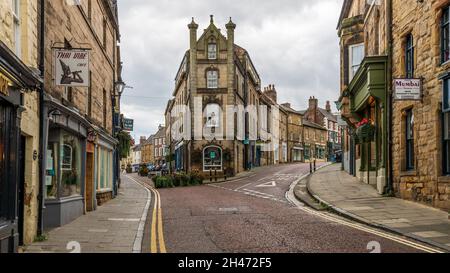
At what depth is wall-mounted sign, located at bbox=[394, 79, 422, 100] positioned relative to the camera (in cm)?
1598

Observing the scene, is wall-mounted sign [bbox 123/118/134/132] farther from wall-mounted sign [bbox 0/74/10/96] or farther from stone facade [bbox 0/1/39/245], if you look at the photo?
wall-mounted sign [bbox 0/74/10/96]

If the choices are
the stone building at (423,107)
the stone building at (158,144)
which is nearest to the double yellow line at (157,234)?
the stone building at (423,107)

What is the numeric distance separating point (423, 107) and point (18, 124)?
1211 cm

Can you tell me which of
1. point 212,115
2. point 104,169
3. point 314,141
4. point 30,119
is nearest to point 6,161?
point 30,119

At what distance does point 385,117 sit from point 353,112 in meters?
6.50

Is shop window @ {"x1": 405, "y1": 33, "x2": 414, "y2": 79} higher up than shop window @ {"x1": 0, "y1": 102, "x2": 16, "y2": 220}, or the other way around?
shop window @ {"x1": 405, "y1": 33, "x2": 414, "y2": 79}

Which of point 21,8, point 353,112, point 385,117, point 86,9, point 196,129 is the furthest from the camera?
point 196,129

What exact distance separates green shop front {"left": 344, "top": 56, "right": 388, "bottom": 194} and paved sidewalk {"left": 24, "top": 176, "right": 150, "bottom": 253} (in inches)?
392

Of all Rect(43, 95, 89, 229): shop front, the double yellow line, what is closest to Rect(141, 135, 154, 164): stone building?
Rect(43, 95, 89, 229): shop front

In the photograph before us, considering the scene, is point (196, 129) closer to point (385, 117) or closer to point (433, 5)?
point (385, 117)

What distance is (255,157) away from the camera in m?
58.5

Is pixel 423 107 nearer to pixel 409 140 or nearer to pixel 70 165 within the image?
pixel 409 140

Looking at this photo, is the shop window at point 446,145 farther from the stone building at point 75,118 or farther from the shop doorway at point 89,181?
the shop doorway at point 89,181
